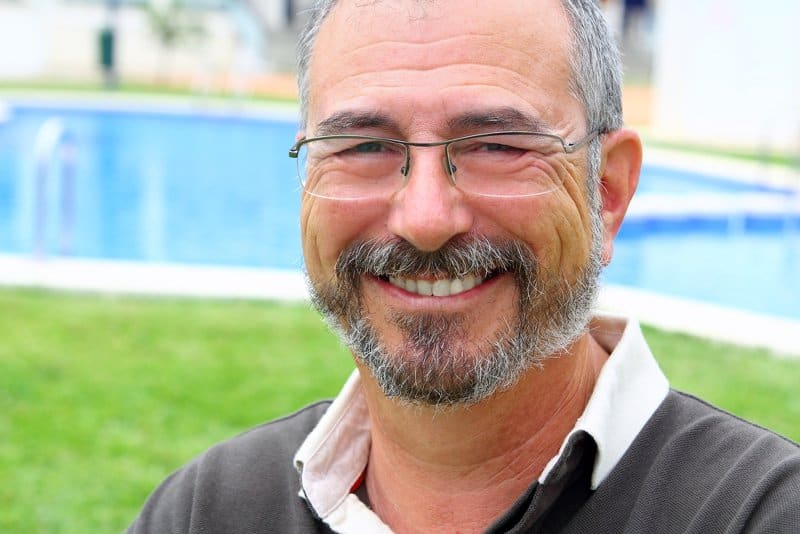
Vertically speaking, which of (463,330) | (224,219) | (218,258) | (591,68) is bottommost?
(224,219)

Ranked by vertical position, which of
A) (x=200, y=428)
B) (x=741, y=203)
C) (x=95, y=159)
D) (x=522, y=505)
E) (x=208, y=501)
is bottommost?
(x=95, y=159)

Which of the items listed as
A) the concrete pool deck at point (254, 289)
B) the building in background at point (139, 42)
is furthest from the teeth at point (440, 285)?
the building in background at point (139, 42)

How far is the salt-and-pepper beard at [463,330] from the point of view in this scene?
1.87m

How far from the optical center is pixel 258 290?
23.9 feet

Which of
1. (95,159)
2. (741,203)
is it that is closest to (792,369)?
(741,203)

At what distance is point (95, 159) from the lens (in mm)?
16875

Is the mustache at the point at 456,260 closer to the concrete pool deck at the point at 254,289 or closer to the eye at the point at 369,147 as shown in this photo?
the eye at the point at 369,147

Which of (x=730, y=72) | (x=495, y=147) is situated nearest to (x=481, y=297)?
(x=495, y=147)

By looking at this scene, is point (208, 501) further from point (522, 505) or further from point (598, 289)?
point (598, 289)

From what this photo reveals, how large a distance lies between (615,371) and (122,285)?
581 cm

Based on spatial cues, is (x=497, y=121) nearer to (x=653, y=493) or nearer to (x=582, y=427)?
(x=582, y=427)

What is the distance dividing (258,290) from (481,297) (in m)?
5.49

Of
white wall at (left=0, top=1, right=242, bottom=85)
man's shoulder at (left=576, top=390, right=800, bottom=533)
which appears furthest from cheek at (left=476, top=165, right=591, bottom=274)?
white wall at (left=0, top=1, right=242, bottom=85)

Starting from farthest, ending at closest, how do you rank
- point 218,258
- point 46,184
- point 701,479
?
point 218,258 < point 46,184 < point 701,479
